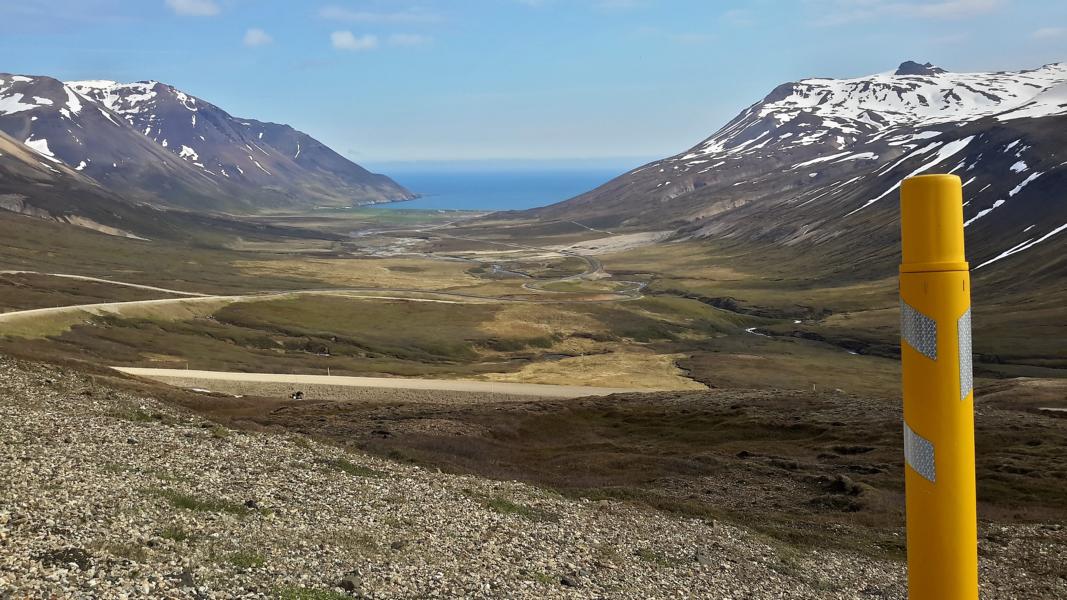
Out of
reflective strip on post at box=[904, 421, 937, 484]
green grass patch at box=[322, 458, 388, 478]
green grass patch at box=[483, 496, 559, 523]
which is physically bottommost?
green grass patch at box=[483, 496, 559, 523]

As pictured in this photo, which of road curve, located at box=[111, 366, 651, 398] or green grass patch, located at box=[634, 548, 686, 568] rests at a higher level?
green grass patch, located at box=[634, 548, 686, 568]

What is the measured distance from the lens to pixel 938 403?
6.54 meters

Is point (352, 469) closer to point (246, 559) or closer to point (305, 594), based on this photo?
point (246, 559)

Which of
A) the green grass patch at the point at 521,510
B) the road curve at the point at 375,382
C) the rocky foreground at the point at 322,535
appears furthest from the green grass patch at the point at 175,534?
the road curve at the point at 375,382

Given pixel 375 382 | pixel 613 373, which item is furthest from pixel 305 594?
pixel 613 373

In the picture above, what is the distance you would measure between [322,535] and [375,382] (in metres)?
64.2

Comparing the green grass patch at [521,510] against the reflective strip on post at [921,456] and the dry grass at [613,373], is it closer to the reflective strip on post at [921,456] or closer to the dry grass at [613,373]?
the reflective strip on post at [921,456]

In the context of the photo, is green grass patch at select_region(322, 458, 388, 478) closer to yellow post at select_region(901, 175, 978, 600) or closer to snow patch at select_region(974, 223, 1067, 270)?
yellow post at select_region(901, 175, 978, 600)

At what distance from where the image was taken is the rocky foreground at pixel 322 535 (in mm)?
17672

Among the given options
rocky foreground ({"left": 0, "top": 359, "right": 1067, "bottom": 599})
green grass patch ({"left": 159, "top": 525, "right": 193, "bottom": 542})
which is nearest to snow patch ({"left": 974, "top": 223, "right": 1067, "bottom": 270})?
rocky foreground ({"left": 0, "top": 359, "right": 1067, "bottom": 599})

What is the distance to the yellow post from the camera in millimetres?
6496

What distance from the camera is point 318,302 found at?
15462 centimetres

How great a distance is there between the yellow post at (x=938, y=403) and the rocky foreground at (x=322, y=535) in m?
13.3

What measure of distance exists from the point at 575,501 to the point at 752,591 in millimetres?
9902
